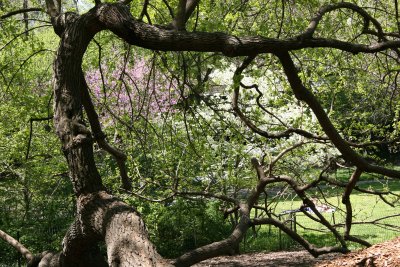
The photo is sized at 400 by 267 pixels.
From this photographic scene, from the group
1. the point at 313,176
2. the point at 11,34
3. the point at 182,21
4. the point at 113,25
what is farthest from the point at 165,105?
the point at 113,25

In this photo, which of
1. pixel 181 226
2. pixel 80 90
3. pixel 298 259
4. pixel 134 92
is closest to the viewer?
pixel 80 90

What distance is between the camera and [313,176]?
10.8 metres

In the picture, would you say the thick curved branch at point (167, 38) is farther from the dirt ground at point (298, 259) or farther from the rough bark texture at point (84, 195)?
the dirt ground at point (298, 259)

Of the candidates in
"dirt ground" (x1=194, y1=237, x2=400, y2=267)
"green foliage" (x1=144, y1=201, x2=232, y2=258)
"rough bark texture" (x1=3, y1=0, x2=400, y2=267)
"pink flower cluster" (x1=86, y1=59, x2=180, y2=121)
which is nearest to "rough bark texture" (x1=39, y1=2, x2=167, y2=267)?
"rough bark texture" (x1=3, y1=0, x2=400, y2=267)

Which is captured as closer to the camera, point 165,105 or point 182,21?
point 182,21

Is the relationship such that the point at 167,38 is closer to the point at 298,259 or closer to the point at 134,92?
the point at 298,259

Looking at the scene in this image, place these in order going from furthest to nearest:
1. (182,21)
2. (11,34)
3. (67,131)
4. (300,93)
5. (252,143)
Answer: (252,143)
(11,34)
(182,21)
(300,93)
(67,131)

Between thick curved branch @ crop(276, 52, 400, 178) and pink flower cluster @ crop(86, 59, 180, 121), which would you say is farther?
pink flower cluster @ crop(86, 59, 180, 121)

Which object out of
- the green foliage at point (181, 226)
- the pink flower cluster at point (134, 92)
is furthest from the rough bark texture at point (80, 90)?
the green foliage at point (181, 226)

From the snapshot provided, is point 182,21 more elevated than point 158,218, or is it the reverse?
point 182,21

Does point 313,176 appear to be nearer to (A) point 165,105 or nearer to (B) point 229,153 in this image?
(B) point 229,153

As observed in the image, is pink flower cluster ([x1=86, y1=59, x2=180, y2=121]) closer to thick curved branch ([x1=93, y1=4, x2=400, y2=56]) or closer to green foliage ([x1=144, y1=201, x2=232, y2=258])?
green foliage ([x1=144, y1=201, x2=232, y2=258])

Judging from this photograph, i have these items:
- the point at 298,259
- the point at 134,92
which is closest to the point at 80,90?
the point at 298,259

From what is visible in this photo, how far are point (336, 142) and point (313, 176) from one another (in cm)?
624
